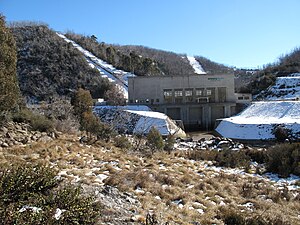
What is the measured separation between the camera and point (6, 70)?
34.1 ft

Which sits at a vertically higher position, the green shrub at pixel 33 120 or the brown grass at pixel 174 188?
the green shrub at pixel 33 120

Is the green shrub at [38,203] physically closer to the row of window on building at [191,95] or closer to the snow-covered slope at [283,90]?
the row of window on building at [191,95]

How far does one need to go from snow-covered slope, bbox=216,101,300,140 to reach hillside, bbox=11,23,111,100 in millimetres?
31404

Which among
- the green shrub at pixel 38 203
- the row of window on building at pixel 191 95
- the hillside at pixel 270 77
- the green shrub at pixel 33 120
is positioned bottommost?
the green shrub at pixel 38 203

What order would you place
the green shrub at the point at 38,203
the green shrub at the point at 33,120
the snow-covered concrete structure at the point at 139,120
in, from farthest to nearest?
the snow-covered concrete structure at the point at 139,120 → the green shrub at the point at 33,120 → the green shrub at the point at 38,203

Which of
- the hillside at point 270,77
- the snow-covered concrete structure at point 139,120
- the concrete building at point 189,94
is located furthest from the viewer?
the hillside at point 270,77

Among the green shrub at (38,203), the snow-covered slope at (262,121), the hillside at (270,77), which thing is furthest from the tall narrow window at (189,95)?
the green shrub at (38,203)

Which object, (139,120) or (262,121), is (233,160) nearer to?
(139,120)

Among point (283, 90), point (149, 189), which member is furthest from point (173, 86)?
point (149, 189)

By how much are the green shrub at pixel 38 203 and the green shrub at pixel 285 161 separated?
32.5 feet

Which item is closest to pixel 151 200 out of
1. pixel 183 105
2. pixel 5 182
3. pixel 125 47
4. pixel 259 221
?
pixel 259 221

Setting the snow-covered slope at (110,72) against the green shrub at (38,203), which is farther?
the snow-covered slope at (110,72)

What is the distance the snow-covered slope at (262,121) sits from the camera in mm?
30648

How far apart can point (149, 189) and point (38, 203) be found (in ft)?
10.8
